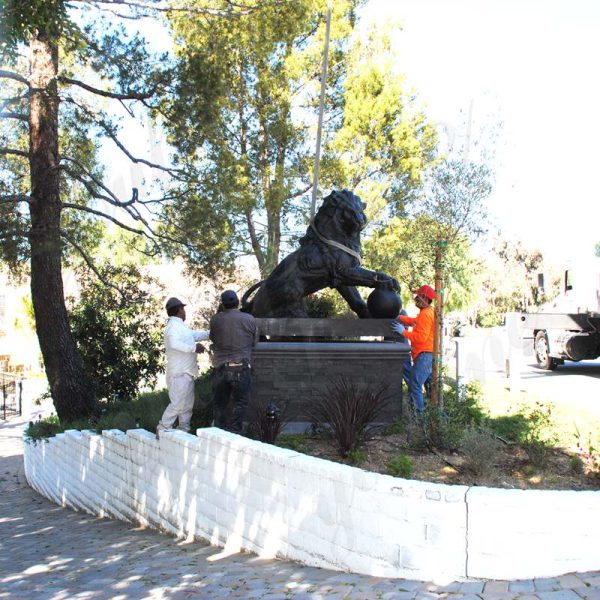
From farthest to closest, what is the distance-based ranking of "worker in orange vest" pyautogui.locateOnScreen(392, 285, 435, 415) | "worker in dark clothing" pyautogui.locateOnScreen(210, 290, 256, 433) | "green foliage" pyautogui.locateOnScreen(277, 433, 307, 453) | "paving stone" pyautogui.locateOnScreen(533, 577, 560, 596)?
"worker in orange vest" pyautogui.locateOnScreen(392, 285, 435, 415), "worker in dark clothing" pyautogui.locateOnScreen(210, 290, 256, 433), "green foliage" pyautogui.locateOnScreen(277, 433, 307, 453), "paving stone" pyautogui.locateOnScreen(533, 577, 560, 596)

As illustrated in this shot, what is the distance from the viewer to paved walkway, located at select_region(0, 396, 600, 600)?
420 centimetres

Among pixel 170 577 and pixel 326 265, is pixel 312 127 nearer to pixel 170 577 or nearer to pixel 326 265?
pixel 326 265

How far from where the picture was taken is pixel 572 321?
17578 mm

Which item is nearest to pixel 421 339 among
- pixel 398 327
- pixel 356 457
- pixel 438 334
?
pixel 398 327

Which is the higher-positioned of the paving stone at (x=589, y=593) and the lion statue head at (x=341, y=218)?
the lion statue head at (x=341, y=218)

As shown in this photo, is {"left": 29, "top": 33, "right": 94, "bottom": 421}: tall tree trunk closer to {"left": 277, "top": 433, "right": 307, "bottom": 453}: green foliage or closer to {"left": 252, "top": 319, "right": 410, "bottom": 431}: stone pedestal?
{"left": 252, "top": 319, "right": 410, "bottom": 431}: stone pedestal

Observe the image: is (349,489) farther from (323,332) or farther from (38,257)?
(38,257)

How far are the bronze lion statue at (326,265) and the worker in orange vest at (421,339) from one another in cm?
41

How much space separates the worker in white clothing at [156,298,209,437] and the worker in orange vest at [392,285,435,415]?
2.36m

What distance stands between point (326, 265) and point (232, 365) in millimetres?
1863

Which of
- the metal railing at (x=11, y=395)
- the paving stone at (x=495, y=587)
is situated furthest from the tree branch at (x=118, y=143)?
the metal railing at (x=11, y=395)

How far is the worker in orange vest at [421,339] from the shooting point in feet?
26.5

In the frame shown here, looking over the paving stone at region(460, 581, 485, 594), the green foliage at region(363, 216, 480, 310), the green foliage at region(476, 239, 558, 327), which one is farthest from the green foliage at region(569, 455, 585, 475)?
the green foliage at region(476, 239, 558, 327)

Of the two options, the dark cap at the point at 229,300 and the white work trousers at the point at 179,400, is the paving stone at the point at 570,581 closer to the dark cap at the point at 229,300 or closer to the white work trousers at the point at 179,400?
the dark cap at the point at 229,300
